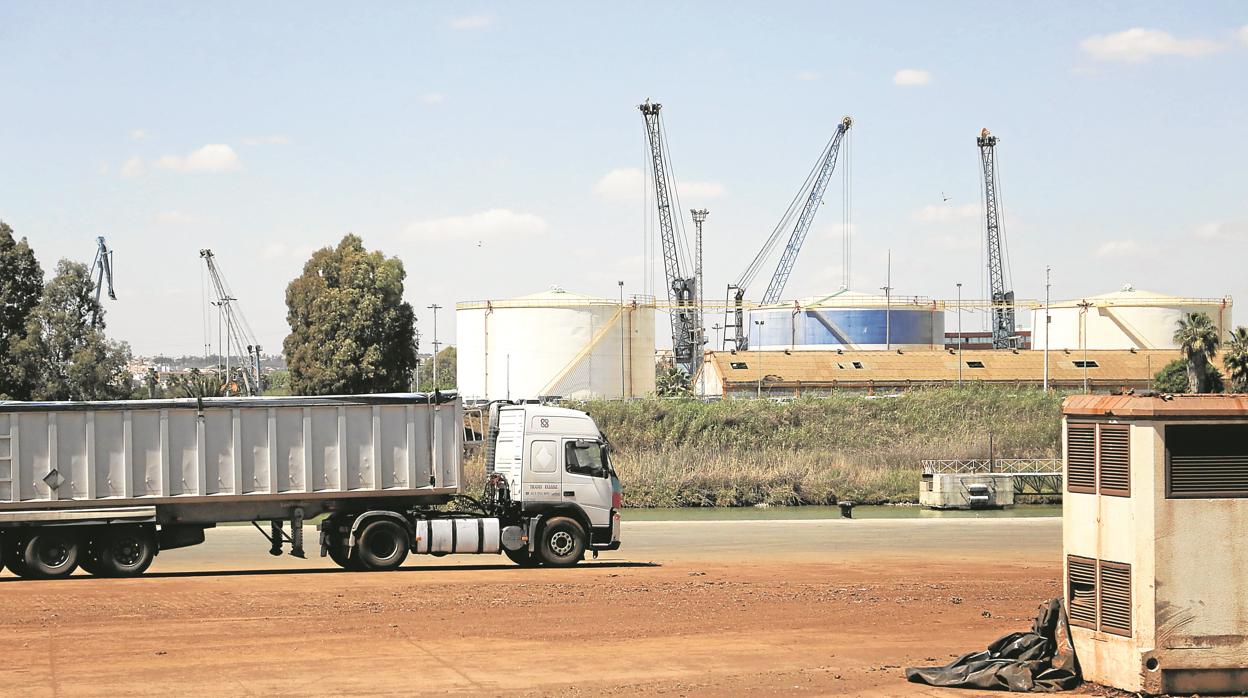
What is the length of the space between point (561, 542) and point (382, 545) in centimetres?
388

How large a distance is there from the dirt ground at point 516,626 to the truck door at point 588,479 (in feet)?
4.38

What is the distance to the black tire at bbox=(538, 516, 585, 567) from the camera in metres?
31.9

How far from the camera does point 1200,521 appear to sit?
1546 centimetres

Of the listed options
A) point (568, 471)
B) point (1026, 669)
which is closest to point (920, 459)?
point (568, 471)

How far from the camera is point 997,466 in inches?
2953

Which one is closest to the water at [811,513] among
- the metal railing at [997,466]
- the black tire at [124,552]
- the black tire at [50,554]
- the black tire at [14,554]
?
the metal railing at [997,466]

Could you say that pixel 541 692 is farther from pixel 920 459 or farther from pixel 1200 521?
pixel 920 459

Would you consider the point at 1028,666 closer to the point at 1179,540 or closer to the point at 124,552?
the point at 1179,540

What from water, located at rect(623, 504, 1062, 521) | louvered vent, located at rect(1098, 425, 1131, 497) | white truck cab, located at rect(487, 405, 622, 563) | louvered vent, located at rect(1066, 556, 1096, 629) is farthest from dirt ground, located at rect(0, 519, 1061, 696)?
water, located at rect(623, 504, 1062, 521)

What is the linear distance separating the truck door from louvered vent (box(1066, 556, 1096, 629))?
53.7 ft

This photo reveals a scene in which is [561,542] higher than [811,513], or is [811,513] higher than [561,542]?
[561,542]

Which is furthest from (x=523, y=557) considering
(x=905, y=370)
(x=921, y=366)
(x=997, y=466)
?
(x=921, y=366)

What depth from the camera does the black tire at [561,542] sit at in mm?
31875

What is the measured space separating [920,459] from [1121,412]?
63555mm
